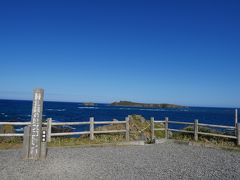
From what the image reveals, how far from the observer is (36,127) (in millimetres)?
10453

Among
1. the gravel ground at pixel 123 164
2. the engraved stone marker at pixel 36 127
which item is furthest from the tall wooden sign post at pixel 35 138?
the gravel ground at pixel 123 164

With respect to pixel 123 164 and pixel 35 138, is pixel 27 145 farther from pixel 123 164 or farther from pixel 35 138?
pixel 123 164

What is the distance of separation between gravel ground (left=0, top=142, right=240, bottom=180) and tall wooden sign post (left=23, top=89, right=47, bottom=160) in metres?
0.40

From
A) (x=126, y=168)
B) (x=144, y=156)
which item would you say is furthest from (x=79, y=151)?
(x=126, y=168)

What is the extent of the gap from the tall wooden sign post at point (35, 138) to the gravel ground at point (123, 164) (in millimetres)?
403

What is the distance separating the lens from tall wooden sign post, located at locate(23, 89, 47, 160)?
10.2 m

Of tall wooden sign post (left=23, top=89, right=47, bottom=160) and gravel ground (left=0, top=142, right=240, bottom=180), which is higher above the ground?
tall wooden sign post (left=23, top=89, right=47, bottom=160)

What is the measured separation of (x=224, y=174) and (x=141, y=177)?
8.17 ft

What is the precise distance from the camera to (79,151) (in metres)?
12.0

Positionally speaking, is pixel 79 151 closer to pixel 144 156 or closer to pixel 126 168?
pixel 144 156

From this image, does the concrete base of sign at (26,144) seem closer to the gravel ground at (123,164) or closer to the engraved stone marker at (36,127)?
the engraved stone marker at (36,127)

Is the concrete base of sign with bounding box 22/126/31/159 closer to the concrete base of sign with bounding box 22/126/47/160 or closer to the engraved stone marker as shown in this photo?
the concrete base of sign with bounding box 22/126/47/160

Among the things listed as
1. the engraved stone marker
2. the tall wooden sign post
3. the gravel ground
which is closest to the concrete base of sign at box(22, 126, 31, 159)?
the tall wooden sign post

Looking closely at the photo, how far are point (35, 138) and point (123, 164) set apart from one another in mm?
3290
